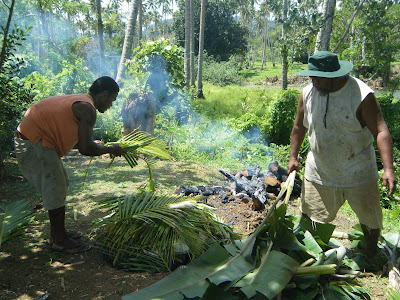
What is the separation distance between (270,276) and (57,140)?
2.28m

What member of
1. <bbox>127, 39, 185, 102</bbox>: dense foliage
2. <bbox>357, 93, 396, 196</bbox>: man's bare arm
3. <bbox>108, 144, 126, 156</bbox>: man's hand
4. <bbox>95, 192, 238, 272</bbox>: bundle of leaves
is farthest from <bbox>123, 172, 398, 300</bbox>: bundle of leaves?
<bbox>127, 39, 185, 102</bbox>: dense foliage

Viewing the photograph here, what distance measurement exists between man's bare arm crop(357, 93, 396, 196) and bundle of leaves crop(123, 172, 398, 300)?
30.1 inches

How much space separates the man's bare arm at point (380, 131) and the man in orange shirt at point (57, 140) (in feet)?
7.60

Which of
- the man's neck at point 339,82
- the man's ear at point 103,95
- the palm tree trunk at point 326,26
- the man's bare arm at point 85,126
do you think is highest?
Answer: the palm tree trunk at point 326,26

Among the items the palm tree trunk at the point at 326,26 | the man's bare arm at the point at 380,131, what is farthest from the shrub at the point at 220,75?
the man's bare arm at the point at 380,131

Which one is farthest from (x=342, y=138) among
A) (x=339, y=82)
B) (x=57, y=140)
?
(x=57, y=140)

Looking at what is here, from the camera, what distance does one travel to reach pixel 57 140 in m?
3.19

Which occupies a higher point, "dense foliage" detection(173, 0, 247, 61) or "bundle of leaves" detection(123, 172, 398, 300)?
"dense foliage" detection(173, 0, 247, 61)

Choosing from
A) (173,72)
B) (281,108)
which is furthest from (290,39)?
(173,72)

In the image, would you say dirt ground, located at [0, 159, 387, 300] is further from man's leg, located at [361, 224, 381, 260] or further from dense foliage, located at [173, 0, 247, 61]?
dense foliage, located at [173, 0, 247, 61]

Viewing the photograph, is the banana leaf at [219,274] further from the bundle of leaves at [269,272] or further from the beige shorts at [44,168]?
the beige shorts at [44,168]

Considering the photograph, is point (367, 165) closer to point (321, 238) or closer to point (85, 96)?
point (321, 238)

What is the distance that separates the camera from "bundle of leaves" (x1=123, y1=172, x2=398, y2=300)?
7.88 feet

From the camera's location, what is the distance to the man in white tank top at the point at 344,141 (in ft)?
9.25
